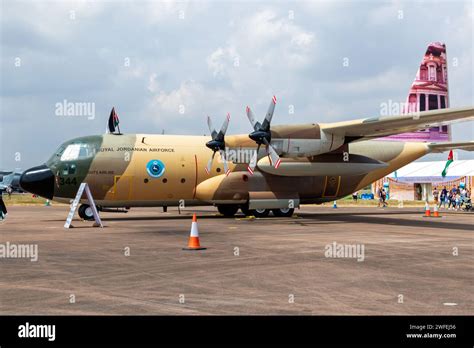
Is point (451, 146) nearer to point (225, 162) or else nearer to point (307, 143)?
point (307, 143)

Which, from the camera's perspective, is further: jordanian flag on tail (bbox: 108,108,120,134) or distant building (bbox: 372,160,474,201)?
distant building (bbox: 372,160,474,201)

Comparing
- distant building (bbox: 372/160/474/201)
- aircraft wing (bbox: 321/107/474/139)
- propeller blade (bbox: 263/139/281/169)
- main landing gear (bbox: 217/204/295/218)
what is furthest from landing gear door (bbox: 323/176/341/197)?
distant building (bbox: 372/160/474/201)

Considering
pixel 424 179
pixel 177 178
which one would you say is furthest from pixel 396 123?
pixel 424 179

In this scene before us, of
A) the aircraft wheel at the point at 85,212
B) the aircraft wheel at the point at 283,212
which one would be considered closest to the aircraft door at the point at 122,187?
the aircraft wheel at the point at 85,212

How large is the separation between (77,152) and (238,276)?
16383 mm

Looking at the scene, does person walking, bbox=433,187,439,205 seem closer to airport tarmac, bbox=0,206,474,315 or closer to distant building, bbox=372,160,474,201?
distant building, bbox=372,160,474,201

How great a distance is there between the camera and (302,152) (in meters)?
24.0

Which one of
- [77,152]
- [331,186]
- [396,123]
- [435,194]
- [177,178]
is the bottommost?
[435,194]

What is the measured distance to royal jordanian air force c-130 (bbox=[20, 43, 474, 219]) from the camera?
77.5 ft

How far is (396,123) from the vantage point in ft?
73.1

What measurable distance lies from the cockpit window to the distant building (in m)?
43.7

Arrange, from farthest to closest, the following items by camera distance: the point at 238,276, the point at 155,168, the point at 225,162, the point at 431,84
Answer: the point at 431,84, the point at 225,162, the point at 155,168, the point at 238,276

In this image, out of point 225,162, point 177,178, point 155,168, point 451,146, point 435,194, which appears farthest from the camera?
point 435,194

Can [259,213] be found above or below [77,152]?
below
